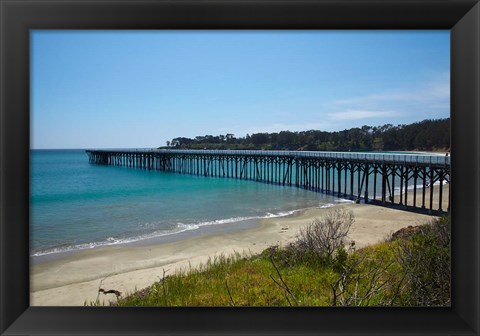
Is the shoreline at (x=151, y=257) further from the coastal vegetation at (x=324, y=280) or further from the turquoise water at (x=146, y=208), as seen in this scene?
the turquoise water at (x=146, y=208)

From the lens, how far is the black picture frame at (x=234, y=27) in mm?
1611

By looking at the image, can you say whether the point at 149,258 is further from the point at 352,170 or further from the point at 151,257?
the point at 352,170

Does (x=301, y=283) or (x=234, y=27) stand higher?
(x=234, y=27)

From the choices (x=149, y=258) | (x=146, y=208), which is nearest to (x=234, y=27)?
(x=149, y=258)

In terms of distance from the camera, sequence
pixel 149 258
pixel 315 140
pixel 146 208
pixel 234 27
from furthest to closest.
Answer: pixel 315 140 < pixel 146 208 < pixel 149 258 < pixel 234 27

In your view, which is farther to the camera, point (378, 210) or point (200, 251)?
point (378, 210)

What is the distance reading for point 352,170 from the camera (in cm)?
1778

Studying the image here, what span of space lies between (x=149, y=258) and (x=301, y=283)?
5595 millimetres

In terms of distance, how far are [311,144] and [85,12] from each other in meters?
47.1

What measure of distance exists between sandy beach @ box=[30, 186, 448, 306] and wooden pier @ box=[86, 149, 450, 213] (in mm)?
1900

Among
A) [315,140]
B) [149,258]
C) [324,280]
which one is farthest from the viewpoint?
[315,140]

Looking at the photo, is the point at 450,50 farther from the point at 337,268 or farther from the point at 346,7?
the point at 337,268
